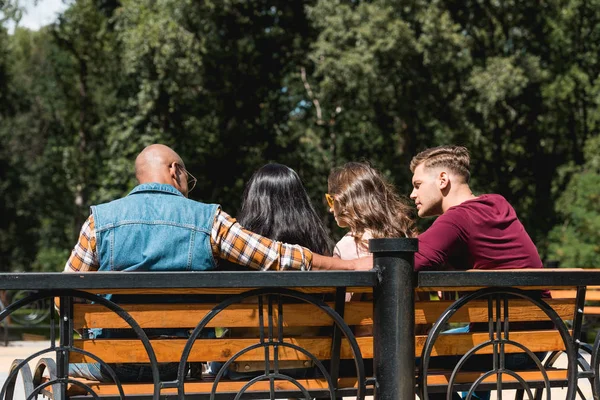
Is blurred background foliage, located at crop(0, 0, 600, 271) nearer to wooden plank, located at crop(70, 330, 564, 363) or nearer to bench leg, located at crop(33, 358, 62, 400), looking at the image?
wooden plank, located at crop(70, 330, 564, 363)

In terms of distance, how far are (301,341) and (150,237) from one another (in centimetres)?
75

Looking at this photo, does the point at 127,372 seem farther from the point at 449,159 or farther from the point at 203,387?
the point at 449,159

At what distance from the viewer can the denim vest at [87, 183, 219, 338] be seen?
381 centimetres

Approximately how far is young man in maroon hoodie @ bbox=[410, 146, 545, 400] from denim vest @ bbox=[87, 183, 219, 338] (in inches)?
37.1

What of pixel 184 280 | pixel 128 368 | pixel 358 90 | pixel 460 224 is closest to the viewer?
pixel 184 280

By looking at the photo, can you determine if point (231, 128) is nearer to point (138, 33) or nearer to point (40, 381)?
Result: point (138, 33)

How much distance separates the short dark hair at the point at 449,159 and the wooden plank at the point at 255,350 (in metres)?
0.94

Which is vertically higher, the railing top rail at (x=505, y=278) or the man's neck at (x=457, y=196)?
the man's neck at (x=457, y=196)

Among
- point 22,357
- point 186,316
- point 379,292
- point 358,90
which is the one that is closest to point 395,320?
point 379,292

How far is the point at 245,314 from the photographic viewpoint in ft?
11.9

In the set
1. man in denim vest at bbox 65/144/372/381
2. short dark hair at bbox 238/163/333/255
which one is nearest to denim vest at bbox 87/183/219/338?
man in denim vest at bbox 65/144/372/381

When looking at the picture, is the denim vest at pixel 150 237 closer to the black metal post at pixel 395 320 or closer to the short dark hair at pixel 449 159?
the black metal post at pixel 395 320

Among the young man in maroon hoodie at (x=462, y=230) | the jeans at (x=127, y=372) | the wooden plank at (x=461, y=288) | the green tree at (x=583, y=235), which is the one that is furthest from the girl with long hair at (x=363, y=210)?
the green tree at (x=583, y=235)

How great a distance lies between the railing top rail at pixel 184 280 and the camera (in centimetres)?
337
